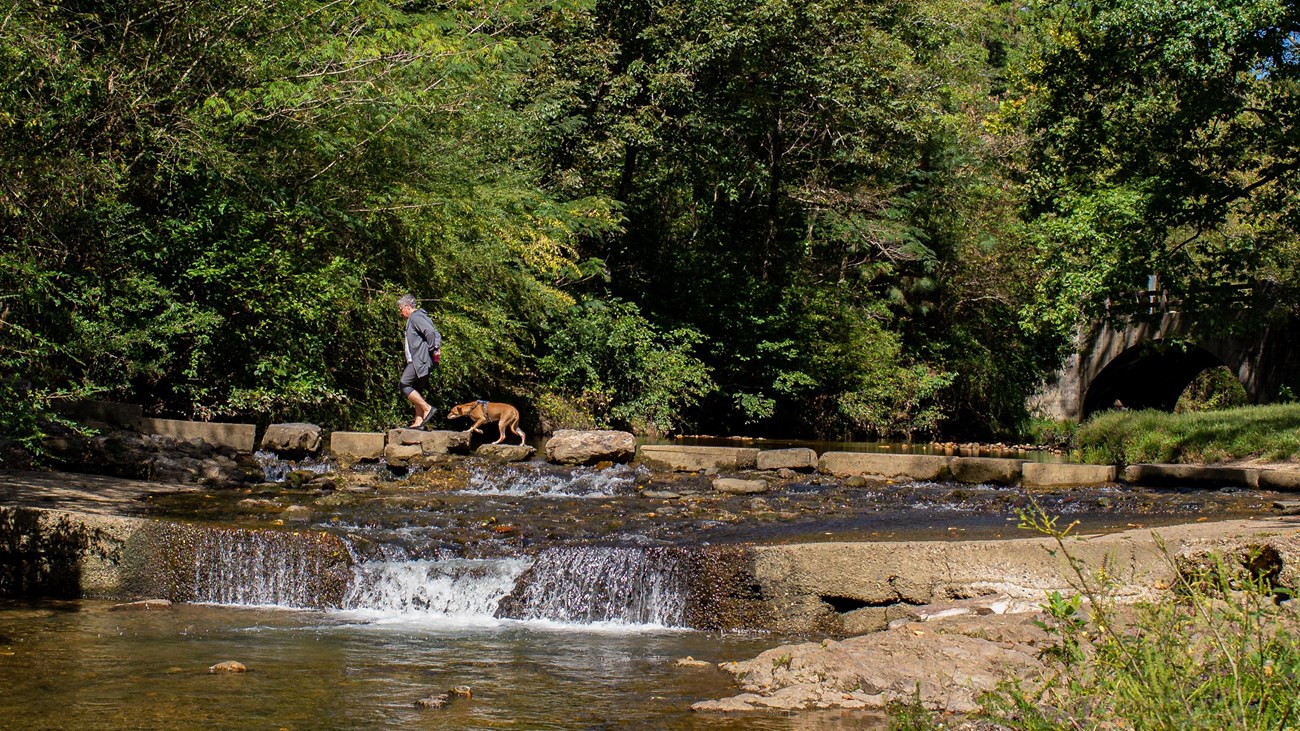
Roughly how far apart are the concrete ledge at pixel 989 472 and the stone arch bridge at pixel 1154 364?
845 centimetres

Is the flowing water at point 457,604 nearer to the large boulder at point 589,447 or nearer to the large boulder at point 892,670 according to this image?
the large boulder at point 892,670

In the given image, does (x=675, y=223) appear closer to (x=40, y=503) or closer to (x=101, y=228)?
(x=101, y=228)

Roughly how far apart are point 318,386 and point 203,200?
282cm

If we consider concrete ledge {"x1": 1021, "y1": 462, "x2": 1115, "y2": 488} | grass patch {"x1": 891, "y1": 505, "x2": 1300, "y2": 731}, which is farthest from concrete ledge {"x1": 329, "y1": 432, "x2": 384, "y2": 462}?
grass patch {"x1": 891, "y1": 505, "x2": 1300, "y2": 731}

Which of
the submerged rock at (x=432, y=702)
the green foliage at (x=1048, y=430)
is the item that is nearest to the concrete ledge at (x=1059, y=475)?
the submerged rock at (x=432, y=702)

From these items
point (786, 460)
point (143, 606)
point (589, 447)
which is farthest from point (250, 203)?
point (143, 606)

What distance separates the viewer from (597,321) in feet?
81.5

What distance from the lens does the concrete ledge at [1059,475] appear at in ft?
49.1

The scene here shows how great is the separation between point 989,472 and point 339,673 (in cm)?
1041

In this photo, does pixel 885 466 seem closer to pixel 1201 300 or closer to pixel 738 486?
pixel 738 486

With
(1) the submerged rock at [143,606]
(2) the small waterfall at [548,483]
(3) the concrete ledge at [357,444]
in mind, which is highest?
(3) the concrete ledge at [357,444]

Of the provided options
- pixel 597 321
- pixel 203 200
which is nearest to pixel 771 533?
pixel 203 200

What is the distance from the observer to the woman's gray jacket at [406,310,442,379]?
1503cm

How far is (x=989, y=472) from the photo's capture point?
15078 millimetres
